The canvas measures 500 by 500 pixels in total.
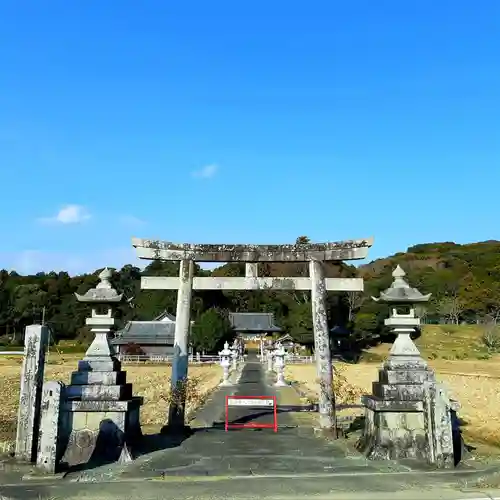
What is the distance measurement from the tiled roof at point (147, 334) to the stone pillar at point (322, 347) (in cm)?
4904

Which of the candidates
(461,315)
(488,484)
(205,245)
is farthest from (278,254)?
(461,315)

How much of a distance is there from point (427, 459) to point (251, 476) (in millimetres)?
3183

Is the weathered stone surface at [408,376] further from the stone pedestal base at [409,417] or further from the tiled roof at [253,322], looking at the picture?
the tiled roof at [253,322]

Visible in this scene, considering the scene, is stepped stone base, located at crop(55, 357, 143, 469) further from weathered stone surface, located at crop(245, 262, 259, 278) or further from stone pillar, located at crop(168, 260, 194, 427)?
weathered stone surface, located at crop(245, 262, 259, 278)

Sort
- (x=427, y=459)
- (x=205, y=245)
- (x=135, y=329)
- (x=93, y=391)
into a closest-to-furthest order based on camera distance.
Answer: (x=427, y=459) → (x=93, y=391) → (x=205, y=245) → (x=135, y=329)

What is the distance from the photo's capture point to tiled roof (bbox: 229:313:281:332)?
71.6m

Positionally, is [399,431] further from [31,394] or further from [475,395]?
[475,395]

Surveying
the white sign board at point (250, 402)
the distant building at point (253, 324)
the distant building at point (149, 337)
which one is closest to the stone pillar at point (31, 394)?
the white sign board at point (250, 402)

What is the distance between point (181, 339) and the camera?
12.5 metres

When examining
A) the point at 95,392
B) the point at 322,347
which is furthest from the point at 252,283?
the point at 95,392

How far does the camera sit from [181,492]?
675cm

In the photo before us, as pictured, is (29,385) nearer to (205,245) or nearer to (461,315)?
(205,245)

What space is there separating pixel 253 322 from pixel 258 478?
66.0 metres

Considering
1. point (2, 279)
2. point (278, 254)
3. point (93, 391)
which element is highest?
point (2, 279)
